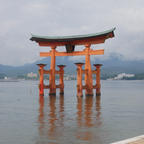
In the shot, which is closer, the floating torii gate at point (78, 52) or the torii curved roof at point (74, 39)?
→ the torii curved roof at point (74, 39)

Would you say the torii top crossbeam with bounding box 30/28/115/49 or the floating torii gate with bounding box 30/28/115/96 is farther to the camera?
the floating torii gate with bounding box 30/28/115/96

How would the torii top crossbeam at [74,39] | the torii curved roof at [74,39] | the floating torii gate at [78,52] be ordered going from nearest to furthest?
the torii curved roof at [74,39]
the torii top crossbeam at [74,39]
the floating torii gate at [78,52]

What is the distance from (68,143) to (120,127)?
15.0ft

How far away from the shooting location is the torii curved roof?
3100 centimetres

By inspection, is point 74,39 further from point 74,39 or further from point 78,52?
point 78,52

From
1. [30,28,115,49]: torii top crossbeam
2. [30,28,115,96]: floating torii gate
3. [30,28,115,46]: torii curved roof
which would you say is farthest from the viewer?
[30,28,115,96]: floating torii gate

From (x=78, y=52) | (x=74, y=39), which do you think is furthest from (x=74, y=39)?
(x=78, y=52)

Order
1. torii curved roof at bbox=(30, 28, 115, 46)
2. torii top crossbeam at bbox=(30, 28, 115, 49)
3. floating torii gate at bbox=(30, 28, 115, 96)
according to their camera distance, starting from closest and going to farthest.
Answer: torii curved roof at bbox=(30, 28, 115, 46), torii top crossbeam at bbox=(30, 28, 115, 49), floating torii gate at bbox=(30, 28, 115, 96)

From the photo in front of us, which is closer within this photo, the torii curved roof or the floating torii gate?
the torii curved roof

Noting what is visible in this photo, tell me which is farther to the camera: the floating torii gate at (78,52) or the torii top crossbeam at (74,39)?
the floating torii gate at (78,52)

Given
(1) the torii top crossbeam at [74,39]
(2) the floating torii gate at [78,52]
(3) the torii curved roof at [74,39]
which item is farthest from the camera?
(2) the floating torii gate at [78,52]

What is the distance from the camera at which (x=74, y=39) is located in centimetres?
3347

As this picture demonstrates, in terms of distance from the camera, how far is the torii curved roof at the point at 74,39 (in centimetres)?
3100

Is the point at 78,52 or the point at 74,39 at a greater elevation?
the point at 74,39
